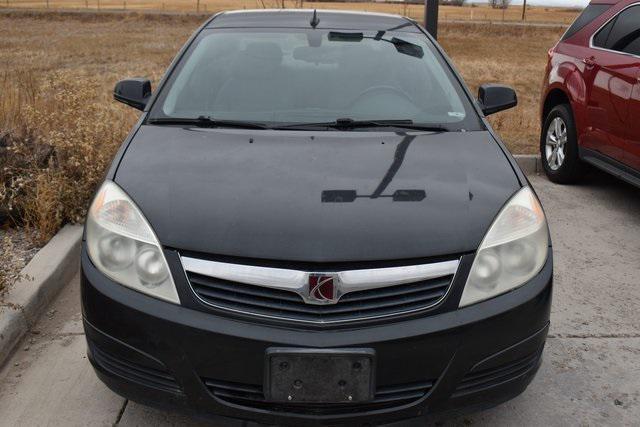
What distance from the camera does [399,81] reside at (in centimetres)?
343

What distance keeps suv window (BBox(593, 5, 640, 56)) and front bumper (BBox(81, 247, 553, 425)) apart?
378cm

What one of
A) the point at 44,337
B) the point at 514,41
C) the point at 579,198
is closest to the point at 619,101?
the point at 579,198

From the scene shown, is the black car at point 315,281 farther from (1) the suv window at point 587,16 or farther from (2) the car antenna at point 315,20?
(1) the suv window at point 587,16

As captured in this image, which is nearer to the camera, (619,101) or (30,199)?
(30,199)

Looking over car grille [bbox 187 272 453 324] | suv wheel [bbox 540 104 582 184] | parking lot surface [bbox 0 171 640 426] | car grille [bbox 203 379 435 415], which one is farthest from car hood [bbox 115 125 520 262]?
suv wheel [bbox 540 104 582 184]

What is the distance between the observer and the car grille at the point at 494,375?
2221 mm

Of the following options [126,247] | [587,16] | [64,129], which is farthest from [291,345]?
[587,16]

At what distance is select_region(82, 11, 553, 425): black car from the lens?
2096 mm

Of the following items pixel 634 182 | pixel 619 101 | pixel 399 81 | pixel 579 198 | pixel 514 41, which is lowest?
pixel 514 41

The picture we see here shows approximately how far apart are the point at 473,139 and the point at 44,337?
229cm

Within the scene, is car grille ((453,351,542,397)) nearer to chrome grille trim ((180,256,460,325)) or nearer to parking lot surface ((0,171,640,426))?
parking lot surface ((0,171,640,426))

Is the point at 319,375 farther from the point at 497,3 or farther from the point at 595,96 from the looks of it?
the point at 497,3

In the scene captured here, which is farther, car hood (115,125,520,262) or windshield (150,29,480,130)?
windshield (150,29,480,130)

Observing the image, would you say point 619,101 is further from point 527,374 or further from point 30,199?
point 30,199
